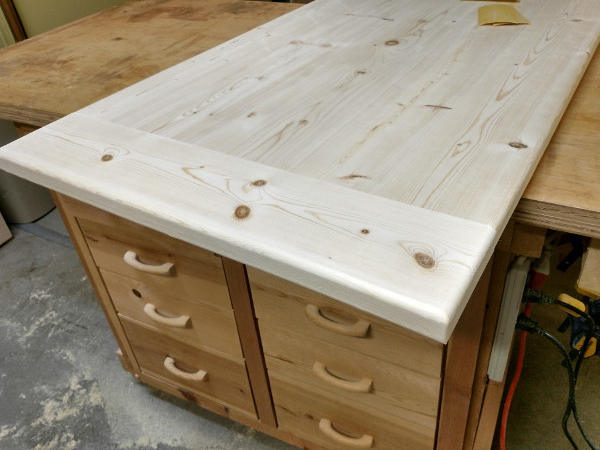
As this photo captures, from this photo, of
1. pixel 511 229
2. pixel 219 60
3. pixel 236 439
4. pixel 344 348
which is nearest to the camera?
pixel 511 229

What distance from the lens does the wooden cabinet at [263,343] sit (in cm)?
70

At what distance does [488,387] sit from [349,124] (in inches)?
19.1

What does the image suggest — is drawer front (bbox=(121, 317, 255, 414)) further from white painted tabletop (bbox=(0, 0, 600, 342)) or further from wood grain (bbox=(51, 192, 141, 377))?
white painted tabletop (bbox=(0, 0, 600, 342))

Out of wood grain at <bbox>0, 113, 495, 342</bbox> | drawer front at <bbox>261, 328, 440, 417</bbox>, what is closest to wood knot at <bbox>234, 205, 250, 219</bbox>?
wood grain at <bbox>0, 113, 495, 342</bbox>

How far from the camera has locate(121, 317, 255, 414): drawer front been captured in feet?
3.19

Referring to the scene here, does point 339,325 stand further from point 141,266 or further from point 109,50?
point 109,50

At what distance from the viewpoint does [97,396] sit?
1.30 metres

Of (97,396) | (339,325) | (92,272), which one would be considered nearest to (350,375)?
(339,325)

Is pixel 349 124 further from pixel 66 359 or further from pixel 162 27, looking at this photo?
pixel 66 359

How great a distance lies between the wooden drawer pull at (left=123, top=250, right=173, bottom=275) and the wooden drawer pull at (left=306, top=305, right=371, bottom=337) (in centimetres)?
27

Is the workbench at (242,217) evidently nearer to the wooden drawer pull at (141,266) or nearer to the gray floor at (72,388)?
the wooden drawer pull at (141,266)

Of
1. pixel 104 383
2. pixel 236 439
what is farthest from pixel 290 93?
pixel 104 383

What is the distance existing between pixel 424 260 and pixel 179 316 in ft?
1.97

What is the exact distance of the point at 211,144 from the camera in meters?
0.65
